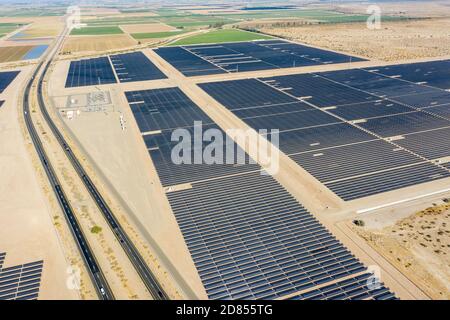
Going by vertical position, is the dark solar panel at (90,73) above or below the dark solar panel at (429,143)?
above

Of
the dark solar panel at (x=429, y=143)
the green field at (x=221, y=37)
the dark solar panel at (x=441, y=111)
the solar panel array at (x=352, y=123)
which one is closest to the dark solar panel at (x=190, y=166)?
the solar panel array at (x=352, y=123)

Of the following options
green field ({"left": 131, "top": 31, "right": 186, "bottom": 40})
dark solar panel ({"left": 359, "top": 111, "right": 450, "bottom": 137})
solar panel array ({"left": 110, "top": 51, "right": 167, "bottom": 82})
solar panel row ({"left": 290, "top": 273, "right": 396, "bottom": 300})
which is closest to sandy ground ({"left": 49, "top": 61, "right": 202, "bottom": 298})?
solar panel row ({"left": 290, "top": 273, "right": 396, "bottom": 300})

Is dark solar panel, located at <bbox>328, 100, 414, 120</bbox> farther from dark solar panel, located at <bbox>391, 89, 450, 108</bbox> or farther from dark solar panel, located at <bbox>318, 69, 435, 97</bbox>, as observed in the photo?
dark solar panel, located at <bbox>318, 69, 435, 97</bbox>

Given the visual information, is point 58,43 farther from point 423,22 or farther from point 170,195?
point 423,22

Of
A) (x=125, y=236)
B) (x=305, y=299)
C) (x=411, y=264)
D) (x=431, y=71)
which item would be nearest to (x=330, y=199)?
(x=411, y=264)

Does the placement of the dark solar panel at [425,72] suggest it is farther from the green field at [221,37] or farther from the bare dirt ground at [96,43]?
the bare dirt ground at [96,43]

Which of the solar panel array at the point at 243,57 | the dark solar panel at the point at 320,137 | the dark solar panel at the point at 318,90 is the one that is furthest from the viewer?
the solar panel array at the point at 243,57
